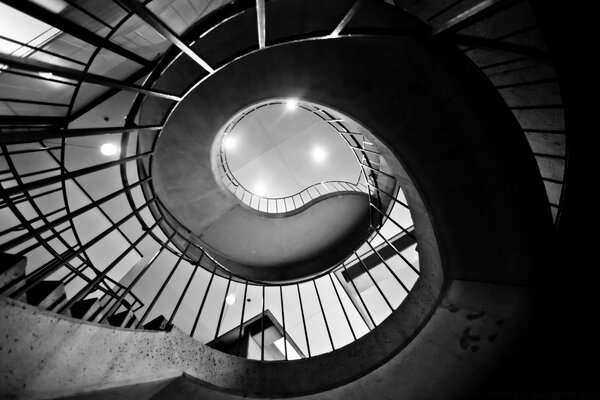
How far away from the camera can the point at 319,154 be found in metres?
11.8

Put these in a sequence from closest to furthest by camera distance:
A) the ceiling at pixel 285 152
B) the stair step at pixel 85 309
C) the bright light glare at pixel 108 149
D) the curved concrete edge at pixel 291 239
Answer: the stair step at pixel 85 309 → the bright light glare at pixel 108 149 → the curved concrete edge at pixel 291 239 → the ceiling at pixel 285 152

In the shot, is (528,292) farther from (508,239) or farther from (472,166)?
(472,166)

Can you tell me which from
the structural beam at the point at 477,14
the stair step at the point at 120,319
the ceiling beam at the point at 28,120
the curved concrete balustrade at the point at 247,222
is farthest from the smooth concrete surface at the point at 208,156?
the stair step at the point at 120,319

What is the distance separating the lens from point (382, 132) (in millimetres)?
3354

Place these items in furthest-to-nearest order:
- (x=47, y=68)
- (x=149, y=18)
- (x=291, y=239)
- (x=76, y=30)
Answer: (x=291, y=239)
(x=76, y=30)
(x=149, y=18)
(x=47, y=68)

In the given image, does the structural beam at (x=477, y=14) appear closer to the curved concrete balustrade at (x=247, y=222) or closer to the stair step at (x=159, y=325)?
the stair step at (x=159, y=325)

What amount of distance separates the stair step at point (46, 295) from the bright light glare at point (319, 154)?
10270 millimetres

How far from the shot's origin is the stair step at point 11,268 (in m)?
1.69

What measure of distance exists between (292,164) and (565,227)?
963 centimetres

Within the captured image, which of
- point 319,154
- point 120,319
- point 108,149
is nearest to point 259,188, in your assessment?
point 319,154

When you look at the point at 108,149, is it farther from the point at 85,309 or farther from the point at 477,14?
the point at 477,14

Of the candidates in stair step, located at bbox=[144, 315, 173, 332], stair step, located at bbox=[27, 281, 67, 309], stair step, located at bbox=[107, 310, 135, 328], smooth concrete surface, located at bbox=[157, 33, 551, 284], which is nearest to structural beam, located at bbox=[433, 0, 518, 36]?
smooth concrete surface, located at bbox=[157, 33, 551, 284]

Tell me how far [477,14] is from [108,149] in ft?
23.4

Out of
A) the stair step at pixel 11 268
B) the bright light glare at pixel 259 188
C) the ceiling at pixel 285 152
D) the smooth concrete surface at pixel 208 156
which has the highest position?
the ceiling at pixel 285 152
